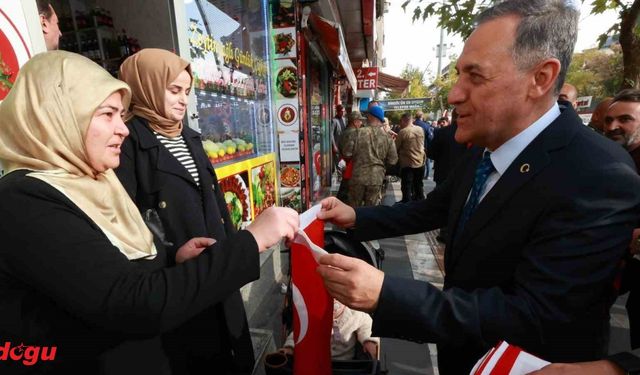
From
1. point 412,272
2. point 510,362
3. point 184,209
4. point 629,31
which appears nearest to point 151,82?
point 184,209

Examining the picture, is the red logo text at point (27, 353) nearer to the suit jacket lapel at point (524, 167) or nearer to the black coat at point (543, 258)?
the black coat at point (543, 258)

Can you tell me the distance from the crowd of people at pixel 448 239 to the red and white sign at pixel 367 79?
1362 centimetres

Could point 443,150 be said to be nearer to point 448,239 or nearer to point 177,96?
point 448,239

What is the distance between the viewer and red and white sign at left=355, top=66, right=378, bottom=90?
14.4 metres

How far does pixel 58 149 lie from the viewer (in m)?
1.02

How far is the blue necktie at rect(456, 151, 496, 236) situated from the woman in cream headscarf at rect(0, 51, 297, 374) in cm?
88

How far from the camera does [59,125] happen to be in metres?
1.02

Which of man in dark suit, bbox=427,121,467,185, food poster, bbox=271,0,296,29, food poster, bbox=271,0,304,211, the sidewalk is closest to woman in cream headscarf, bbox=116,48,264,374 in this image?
the sidewalk

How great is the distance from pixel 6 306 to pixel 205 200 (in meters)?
1.06

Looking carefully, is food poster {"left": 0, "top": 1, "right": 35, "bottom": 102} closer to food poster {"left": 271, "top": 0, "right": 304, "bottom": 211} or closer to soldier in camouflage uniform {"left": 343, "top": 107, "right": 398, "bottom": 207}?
food poster {"left": 271, "top": 0, "right": 304, "bottom": 211}

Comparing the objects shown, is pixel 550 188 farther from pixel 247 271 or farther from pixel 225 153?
pixel 225 153

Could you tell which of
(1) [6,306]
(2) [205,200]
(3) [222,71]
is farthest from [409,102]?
(1) [6,306]

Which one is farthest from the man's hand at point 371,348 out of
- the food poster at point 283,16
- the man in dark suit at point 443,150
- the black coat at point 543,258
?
the food poster at point 283,16

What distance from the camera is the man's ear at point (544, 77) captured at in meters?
1.14
